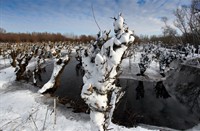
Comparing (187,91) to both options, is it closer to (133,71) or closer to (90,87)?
(133,71)

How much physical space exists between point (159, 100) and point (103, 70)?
15097 mm

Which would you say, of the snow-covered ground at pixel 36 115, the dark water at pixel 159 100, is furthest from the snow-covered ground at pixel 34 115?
the dark water at pixel 159 100

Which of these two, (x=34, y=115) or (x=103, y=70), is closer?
(x=103, y=70)

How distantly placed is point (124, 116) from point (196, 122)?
5.09 m

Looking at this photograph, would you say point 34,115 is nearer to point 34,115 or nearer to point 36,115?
point 34,115

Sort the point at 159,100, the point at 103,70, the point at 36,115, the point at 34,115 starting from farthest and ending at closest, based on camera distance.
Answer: the point at 159,100 < the point at 34,115 < the point at 36,115 < the point at 103,70

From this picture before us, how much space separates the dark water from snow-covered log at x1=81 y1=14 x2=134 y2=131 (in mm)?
7881

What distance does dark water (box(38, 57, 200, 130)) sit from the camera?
14.6 meters

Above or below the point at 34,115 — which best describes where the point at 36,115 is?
above

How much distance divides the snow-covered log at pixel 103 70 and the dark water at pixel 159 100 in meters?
7.88

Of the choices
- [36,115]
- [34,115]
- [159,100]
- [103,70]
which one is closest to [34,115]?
[34,115]

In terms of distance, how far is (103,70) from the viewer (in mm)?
5234

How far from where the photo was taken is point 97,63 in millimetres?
5188

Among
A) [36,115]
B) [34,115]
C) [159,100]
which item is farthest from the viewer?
[159,100]
